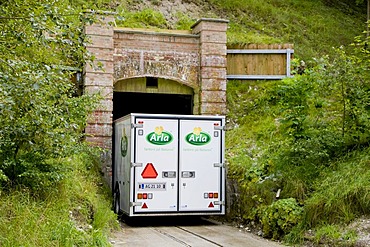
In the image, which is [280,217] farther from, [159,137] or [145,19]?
[145,19]

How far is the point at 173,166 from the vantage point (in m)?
13.3

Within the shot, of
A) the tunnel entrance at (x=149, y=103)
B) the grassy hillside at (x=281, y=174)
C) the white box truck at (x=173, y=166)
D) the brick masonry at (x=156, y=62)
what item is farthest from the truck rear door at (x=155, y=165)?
the tunnel entrance at (x=149, y=103)

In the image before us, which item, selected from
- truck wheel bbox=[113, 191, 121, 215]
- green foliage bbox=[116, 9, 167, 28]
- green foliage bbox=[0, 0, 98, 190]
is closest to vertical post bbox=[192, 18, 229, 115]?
truck wheel bbox=[113, 191, 121, 215]

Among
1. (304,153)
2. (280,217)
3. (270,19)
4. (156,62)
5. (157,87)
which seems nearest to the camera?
(280,217)

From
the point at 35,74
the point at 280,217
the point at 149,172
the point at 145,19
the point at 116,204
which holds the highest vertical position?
the point at 145,19

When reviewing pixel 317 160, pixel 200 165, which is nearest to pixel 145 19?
pixel 200 165

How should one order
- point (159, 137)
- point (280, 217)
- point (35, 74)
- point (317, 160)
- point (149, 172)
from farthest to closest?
point (159, 137) → point (149, 172) → point (317, 160) → point (280, 217) → point (35, 74)

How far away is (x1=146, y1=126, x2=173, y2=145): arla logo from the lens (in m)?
13.2

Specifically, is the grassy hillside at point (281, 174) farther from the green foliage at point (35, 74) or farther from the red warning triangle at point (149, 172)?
the red warning triangle at point (149, 172)

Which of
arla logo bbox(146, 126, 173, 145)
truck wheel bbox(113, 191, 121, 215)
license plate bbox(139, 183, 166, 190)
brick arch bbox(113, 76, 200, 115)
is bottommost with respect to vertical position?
truck wheel bbox(113, 191, 121, 215)

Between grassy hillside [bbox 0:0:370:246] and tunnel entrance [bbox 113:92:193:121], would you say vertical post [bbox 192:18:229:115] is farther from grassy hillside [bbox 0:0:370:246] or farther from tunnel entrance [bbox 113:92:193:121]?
tunnel entrance [bbox 113:92:193:121]

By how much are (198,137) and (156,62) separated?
4.72 m

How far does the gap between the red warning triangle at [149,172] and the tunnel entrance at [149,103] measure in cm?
670

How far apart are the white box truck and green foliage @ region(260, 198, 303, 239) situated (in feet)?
7.35
